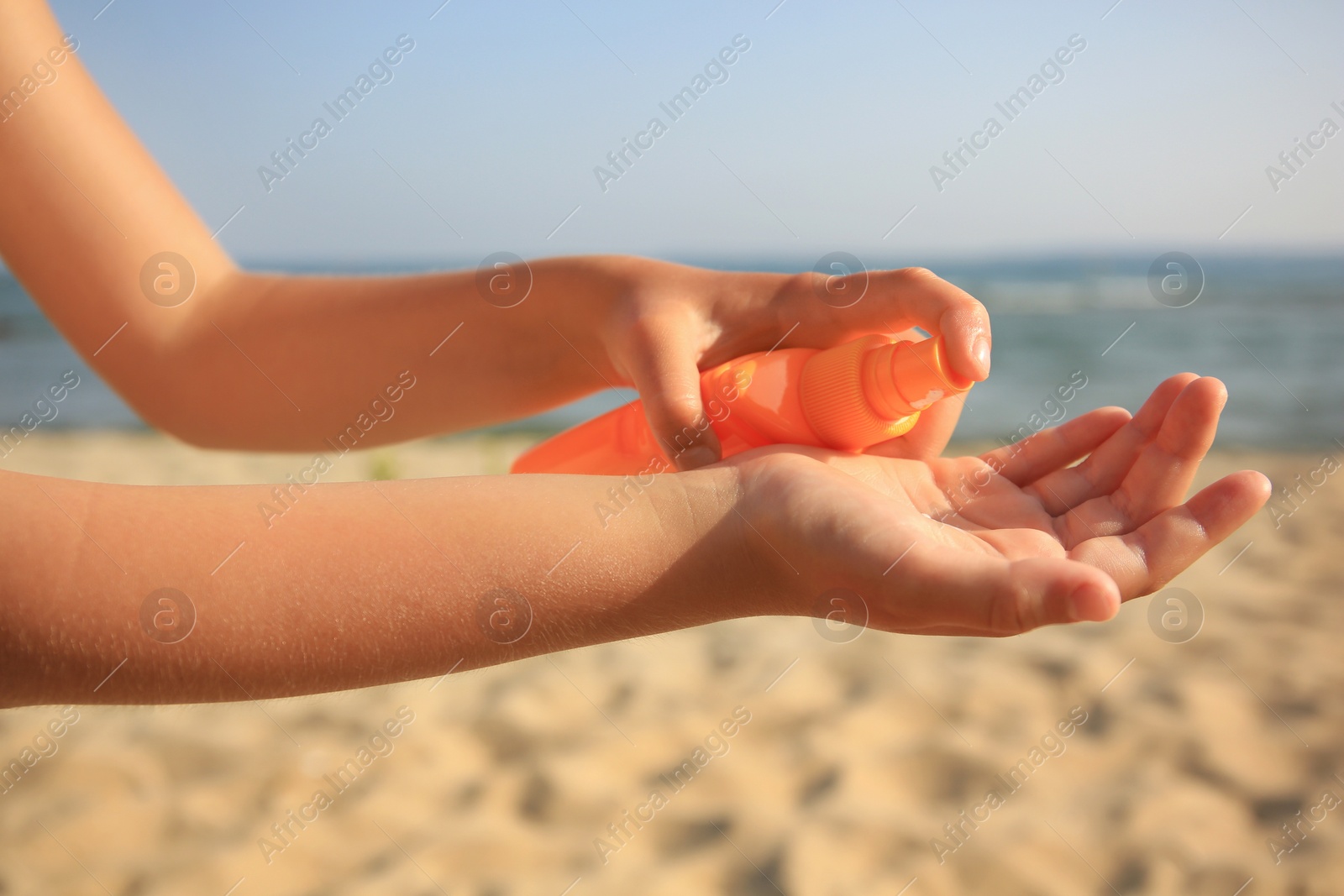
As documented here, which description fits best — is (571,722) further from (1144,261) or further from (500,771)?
(1144,261)

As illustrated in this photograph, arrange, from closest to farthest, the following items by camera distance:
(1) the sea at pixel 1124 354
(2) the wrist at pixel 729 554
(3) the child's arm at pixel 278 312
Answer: (2) the wrist at pixel 729 554 < (3) the child's arm at pixel 278 312 < (1) the sea at pixel 1124 354

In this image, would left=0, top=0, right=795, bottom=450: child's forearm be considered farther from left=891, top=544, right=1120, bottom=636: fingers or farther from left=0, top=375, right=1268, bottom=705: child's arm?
left=891, top=544, right=1120, bottom=636: fingers

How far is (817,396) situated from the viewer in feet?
3.67

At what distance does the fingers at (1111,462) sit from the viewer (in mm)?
1089

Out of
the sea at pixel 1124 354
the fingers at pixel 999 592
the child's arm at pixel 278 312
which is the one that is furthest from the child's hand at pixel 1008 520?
the sea at pixel 1124 354

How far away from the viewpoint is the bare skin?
2.65 ft

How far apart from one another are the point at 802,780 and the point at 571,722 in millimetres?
540

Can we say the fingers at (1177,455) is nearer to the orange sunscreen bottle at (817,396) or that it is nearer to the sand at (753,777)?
the orange sunscreen bottle at (817,396)

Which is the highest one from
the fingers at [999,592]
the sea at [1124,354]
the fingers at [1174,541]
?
the fingers at [999,592]

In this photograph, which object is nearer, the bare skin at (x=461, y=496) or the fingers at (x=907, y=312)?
the bare skin at (x=461, y=496)

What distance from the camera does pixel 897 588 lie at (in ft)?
2.61

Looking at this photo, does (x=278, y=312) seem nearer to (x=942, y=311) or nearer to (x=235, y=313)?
(x=235, y=313)

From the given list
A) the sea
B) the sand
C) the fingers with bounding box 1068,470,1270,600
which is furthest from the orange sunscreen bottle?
the sea

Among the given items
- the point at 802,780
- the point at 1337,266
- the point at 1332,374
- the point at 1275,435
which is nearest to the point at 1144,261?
the point at 1337,266
